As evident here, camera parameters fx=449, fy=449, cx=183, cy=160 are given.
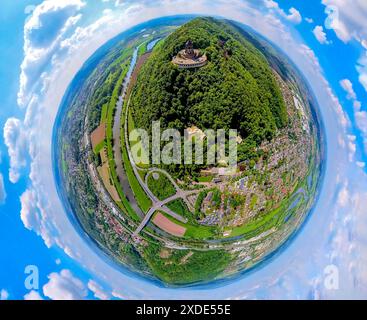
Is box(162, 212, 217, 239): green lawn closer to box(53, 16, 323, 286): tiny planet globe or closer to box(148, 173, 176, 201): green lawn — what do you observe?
box(53, 16, 323, 286): tiny planet globe

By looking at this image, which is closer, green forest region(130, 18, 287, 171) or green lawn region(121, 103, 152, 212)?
green forest region(130, 18, 287, 171)

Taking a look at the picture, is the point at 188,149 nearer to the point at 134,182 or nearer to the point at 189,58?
the point at 134,182

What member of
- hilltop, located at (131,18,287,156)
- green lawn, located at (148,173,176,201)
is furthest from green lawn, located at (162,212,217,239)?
hilltop, located at (131,18,287,156)

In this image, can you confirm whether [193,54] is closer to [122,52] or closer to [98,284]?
[122,52]

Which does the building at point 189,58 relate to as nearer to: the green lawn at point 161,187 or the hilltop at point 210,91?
the hilltop at point 210,91

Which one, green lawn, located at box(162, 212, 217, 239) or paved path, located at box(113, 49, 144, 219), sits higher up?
paved path, located at box(113, 49, 144, 219)

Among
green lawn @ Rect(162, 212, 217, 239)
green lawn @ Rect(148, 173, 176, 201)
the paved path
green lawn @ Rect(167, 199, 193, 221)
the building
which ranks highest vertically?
the building

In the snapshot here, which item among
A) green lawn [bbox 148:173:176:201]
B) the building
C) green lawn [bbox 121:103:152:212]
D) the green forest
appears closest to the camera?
the green forest

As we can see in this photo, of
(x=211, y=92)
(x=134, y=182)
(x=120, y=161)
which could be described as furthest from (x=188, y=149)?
(x=120, y=161)

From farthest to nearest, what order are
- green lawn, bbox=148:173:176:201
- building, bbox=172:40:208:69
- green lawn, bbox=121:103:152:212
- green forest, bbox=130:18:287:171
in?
green lawn, bbox=121:103:152:212 → green lawn, bbox=148:173:176:201 → building, bbox=172:40:208:69 → green forest, bbox=130:18:287:171
